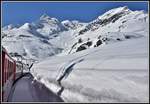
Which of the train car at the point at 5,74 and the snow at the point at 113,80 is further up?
the snow at the point at 113,80

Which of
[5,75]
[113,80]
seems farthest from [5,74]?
[113,80]

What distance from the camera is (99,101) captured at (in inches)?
271

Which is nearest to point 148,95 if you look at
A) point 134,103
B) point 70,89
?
point 134,103

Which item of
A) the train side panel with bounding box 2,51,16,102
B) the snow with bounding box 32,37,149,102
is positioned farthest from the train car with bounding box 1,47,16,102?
the snow with bounding box 32,37,149,102

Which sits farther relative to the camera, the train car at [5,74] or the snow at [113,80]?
the train car at [5,74]

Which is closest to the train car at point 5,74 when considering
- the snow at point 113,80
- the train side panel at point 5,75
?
the train side panel at point 5,75

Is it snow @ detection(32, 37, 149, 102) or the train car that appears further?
the train car

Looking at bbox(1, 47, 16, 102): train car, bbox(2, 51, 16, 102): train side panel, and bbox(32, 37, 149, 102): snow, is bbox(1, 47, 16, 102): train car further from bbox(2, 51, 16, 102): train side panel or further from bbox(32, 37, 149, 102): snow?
bbox(32, 37, 149, 102): snow

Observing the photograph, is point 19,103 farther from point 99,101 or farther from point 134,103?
point 134,103

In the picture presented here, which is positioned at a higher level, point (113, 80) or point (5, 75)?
point (113, 80)

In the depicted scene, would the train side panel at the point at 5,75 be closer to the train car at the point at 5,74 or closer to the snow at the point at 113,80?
the train car at the point at 5,74

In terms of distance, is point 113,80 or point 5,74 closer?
point 113,80

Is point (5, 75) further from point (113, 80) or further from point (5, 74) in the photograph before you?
point (113, 80)

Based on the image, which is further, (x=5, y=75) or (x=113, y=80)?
(x=5, y=75)
